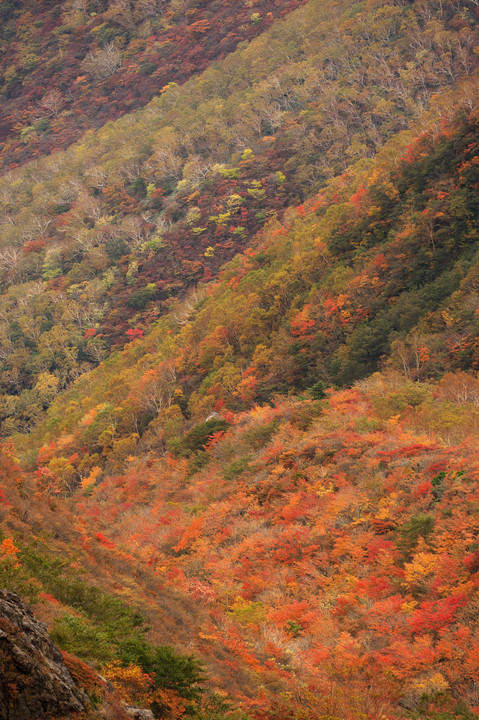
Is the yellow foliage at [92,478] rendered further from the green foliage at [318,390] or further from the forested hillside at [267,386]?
the green foliage at [318,390]

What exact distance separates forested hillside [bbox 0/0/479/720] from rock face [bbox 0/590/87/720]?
59 centimetres

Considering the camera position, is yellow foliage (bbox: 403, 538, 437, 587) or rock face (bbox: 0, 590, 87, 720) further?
yellow foliage (bbox: 403, 538, 437, 587)

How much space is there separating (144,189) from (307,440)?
235 ft

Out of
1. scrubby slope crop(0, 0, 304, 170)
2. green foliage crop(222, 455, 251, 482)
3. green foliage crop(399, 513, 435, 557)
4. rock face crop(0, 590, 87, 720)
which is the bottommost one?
green foliage crop(222, 455, 251, 482)

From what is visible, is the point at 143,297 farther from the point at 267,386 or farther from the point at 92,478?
the point at 267,386

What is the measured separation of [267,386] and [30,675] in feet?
91.3

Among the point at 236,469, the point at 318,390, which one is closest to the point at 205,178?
the point at 318,390

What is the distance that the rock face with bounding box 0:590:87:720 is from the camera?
489cm

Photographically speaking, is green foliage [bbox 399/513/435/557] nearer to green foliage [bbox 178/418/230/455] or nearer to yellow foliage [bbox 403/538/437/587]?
yellow foliage [bbox 403/538/437/587]

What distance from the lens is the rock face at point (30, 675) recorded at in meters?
4.89

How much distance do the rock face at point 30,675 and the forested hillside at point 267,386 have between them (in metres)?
0.59

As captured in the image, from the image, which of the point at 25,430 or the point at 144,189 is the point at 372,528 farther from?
the point at 144,189

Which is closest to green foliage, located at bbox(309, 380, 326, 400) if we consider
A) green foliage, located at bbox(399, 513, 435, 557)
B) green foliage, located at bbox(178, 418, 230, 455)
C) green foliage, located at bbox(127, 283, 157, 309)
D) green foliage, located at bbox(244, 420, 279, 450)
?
green foliage, located at bbox(244, 420, 279, 450)

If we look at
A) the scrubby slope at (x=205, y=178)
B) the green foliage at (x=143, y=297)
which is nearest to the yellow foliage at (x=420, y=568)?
the scrubby slope at (x=205, y=178)
